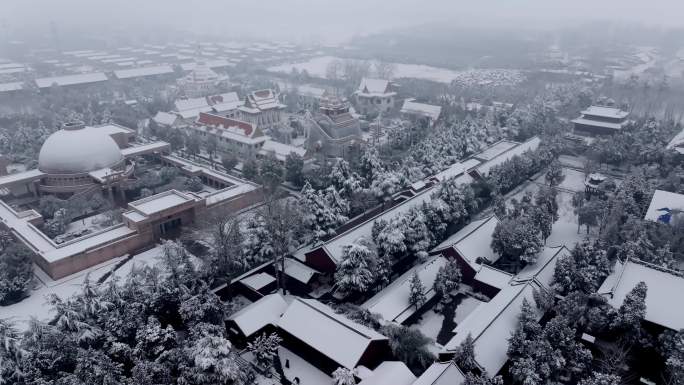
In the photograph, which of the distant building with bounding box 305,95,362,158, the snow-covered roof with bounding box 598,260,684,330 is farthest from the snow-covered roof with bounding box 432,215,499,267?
the distant building with bounding box 305,95,362,158

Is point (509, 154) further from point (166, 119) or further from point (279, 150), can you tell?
point (166, 119)

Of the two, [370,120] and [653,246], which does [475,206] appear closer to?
[653,246]

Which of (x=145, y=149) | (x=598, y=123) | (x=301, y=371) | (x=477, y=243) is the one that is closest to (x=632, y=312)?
(x=477, y=243)

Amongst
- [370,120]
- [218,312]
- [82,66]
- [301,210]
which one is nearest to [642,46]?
[370,120]

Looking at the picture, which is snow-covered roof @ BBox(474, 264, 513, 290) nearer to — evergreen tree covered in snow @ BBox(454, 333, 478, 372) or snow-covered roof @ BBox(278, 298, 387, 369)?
evergreen tree covered in snow @ BBox(454, 333, 478, 372)

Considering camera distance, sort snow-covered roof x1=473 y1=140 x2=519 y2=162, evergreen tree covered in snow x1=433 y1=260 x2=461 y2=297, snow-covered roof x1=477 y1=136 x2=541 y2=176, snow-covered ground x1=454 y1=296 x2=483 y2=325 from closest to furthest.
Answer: snow-covered ground x1=454 y1=296 x2=483 y2=325 → evergreen tree covered in snow x1=433 y1=260 x2=461 y2=297 → snow-covered roof x1=477 y1=136 x2=541 y2=176 → snow-covered roof x1=473 y1=140 x2=519 y2=162

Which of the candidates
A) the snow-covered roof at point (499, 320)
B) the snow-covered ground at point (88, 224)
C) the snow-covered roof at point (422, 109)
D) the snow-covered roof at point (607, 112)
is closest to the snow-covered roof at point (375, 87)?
the snow-covered roof at point (422, 109)
